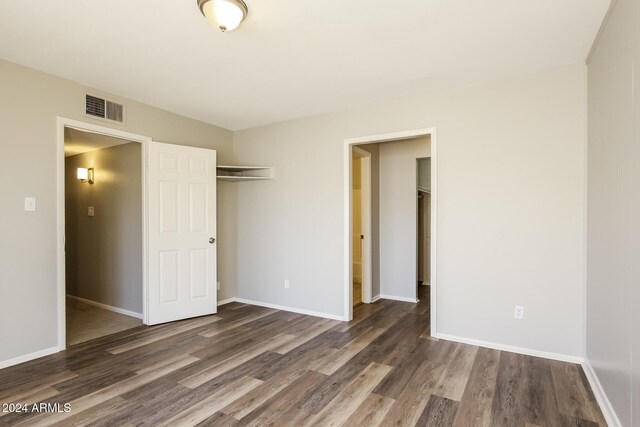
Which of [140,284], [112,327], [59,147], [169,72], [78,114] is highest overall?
[169,72]

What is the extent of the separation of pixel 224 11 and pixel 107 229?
3.66 meters

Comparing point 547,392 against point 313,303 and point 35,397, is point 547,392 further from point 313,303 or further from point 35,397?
point 35,397

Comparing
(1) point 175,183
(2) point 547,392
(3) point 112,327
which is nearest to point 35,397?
(3) point 112,327

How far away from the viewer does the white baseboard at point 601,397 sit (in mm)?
1909

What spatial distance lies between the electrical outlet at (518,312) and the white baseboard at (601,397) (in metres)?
0.52

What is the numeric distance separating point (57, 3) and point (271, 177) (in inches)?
108

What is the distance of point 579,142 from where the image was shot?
2697mm

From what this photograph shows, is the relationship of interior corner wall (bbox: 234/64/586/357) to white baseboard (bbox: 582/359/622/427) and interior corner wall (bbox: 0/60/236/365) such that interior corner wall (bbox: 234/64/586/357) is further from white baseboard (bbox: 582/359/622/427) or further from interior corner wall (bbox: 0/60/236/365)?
interior corner wall (bbox: 0/60/236/365)

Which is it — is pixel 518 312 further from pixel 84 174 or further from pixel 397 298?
pixel 84 174

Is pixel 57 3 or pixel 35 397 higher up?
pixel 57 3

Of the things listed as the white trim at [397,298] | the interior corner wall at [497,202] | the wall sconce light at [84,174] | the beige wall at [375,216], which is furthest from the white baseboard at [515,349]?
the wall sconce light at [84,174]

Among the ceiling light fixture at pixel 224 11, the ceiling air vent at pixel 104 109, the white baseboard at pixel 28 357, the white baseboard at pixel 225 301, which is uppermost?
the ceiling light fixture at pixel 224 11

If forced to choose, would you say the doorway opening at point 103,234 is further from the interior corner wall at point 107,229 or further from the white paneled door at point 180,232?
the white paneled door at point 180,232

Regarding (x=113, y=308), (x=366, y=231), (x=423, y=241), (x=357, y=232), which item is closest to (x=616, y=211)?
(x=366, y=231)
